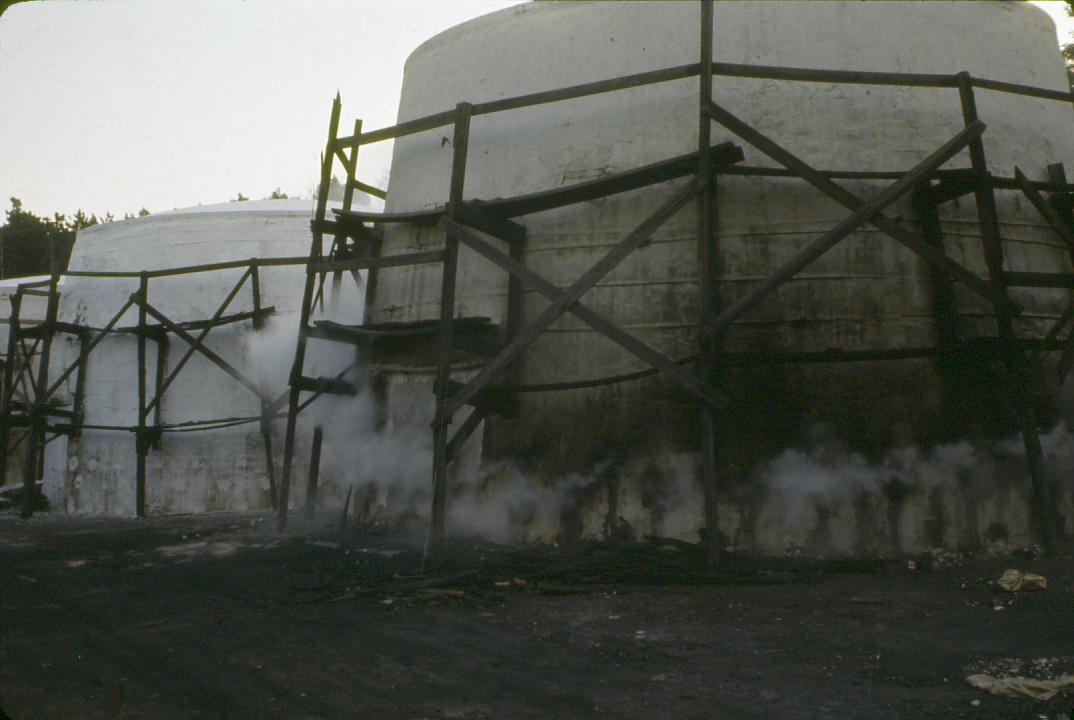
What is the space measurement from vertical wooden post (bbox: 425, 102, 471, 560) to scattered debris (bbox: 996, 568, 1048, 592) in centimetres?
453

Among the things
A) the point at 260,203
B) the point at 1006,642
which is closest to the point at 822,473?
the point at 1006,642

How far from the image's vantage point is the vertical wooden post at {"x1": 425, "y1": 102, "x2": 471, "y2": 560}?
759 centimetres

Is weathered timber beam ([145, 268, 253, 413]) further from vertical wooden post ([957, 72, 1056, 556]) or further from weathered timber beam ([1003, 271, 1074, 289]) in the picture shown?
weathered timber beam ([1003, 271, 1074, 289])

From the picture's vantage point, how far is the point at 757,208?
27.3ft

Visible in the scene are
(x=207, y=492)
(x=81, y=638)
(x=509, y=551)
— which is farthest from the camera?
(x=207, y=492)

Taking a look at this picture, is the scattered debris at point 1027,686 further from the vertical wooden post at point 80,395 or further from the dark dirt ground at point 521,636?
the vertical wooden post at point 80,395

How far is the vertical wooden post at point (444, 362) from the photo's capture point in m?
7.59

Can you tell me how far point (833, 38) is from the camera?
8.73 m

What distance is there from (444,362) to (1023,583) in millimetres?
4973

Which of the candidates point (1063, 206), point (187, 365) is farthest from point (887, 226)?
point (187, 365)

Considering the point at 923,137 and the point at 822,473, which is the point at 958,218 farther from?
the point at 822,473

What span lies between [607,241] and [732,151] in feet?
5.92

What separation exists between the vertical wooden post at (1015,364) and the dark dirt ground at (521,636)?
44cm

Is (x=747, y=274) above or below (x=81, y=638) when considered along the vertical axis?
above
